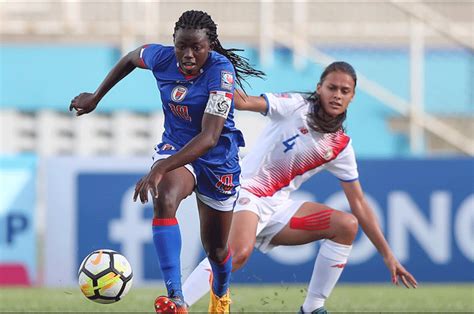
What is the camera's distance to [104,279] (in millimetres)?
6281

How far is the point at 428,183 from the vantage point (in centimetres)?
1302

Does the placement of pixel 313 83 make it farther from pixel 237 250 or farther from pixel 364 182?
pixel 237 250

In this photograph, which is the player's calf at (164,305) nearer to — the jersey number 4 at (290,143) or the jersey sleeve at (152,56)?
the jersey sleeve at (152,56)

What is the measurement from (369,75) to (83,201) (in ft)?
19.7

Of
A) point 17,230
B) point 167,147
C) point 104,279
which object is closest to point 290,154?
point 167,147

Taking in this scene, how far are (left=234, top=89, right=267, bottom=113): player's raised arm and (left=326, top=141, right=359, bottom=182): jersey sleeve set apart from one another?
67cm

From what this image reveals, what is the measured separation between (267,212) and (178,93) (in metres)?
1.57

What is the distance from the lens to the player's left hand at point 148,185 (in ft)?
18.2

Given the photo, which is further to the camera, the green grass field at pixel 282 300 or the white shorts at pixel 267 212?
the green grass field at pixel 282 300

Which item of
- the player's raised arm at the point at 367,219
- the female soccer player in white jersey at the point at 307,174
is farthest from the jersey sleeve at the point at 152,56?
the player's raised arm at the point at 367,219

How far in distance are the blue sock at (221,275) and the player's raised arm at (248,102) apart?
0.96m

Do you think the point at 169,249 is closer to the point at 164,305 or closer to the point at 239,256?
the point at 164,305

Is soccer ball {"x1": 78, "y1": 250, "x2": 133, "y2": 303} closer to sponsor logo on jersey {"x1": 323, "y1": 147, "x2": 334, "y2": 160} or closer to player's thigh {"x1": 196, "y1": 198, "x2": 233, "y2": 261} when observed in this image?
player's thigh {"x1": 196, "y1": 198, "x2": 233, "y2": 261}

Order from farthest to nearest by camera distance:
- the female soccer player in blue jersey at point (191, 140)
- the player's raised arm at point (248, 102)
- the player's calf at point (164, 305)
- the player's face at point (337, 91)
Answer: the player's face at point (337, 91) → the player's raised arm at point (248, 102) → the female soccer player in blue jersey at point (191, 140) → the player's calf at point (164, 305)
